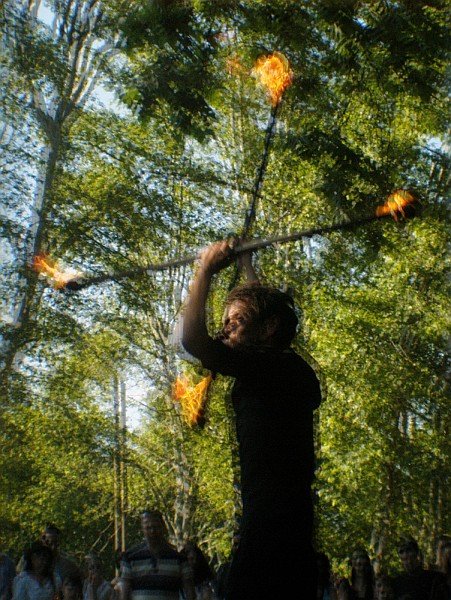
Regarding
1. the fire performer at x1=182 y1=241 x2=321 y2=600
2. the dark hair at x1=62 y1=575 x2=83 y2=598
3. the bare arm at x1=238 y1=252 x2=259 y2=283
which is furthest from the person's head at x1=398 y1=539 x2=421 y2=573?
the fire performer at x1=182 y1=241 x2=321 y2=600

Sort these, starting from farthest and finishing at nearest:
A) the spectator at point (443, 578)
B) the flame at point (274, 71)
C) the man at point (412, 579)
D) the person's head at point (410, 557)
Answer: the person's head at point (410, 557), the flame at point (274, 71), the man at point (412, 579), the spectator at point (443, 578)

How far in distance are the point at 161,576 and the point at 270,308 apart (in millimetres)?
4284

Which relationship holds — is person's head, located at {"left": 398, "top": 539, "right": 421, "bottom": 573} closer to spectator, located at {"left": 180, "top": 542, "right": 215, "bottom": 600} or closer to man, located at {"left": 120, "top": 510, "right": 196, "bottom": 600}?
spectator, located at {"left": 180, "top": 542, "right": 215, "bottom": 600}

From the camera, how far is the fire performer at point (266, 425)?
225 cm

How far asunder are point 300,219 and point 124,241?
4642 millimetres

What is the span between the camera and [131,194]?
18.4 metres

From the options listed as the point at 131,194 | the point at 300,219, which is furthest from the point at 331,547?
the point at 131,194

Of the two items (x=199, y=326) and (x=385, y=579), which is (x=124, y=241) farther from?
(x=199, y=326)

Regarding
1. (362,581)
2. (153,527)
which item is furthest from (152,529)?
(362,581)

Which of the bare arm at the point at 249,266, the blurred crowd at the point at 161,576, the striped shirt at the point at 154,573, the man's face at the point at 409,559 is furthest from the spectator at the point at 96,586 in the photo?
the bare arm at the point at 249,266

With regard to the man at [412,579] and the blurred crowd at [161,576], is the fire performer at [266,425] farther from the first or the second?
the man at [412,579]

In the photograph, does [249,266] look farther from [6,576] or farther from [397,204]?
[6,576]

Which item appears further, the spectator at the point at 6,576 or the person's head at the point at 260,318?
the spectator at the point at 6,576

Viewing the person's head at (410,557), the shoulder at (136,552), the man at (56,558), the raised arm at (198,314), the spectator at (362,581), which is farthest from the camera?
the spectator at (362,581)
